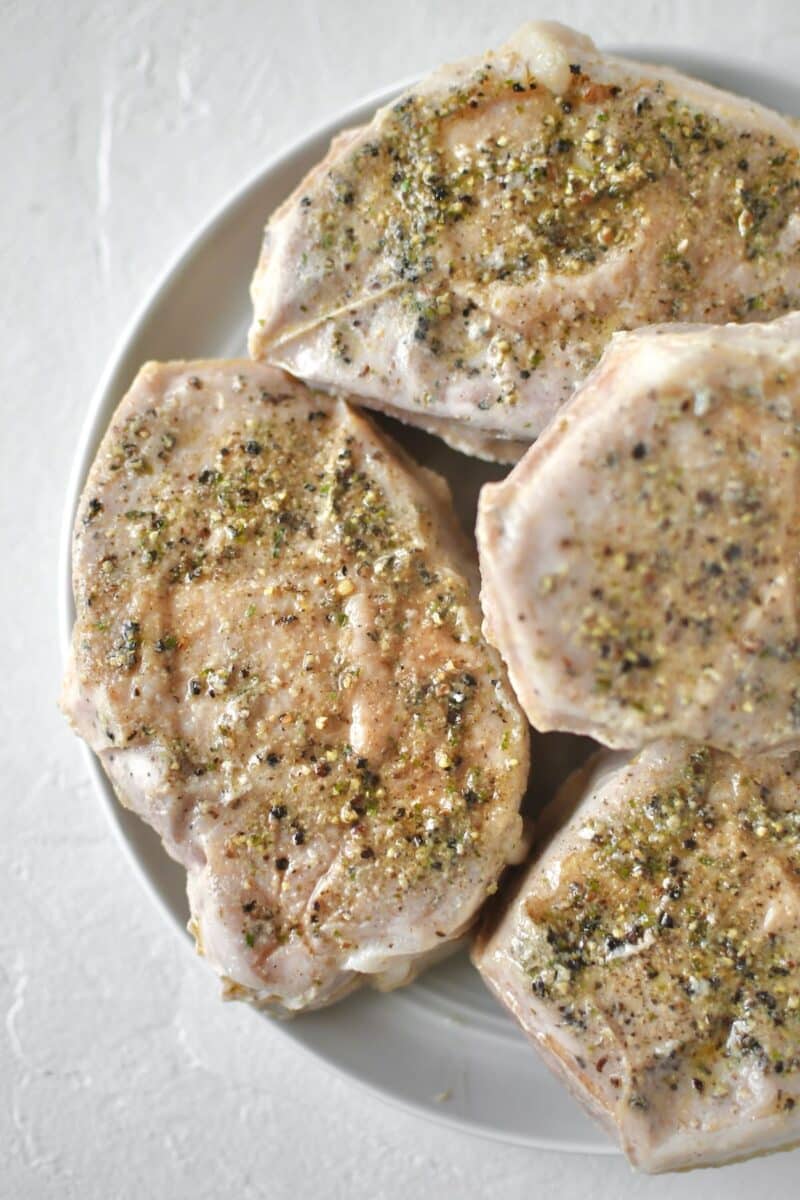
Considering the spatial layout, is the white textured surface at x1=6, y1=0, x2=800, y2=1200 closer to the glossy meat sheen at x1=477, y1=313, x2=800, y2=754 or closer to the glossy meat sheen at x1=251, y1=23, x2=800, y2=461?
the glossy meat sheen at x1=251, y1=23, x2=800, y2=461

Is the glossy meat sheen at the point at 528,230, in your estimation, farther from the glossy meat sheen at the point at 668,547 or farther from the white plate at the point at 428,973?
the glossy meat sheen at the point at 668,547

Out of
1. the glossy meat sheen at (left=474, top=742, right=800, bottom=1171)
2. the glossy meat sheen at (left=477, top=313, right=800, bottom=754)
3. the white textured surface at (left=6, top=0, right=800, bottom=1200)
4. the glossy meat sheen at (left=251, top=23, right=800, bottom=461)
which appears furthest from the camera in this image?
the white textured surface at (left=6, top=0, right=800, bottom=1200)

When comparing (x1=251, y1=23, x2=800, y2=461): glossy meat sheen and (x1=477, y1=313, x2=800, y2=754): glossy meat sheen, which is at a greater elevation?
(x1=251, y1=23, x2=800, y2=461): glossy meat sheen

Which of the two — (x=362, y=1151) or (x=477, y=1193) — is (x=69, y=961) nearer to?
(x=362, y=1151)

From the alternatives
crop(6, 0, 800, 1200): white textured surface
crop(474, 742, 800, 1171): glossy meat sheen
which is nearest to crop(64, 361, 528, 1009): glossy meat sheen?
crop(474, 742, 800, 1171): glossy meat sheen

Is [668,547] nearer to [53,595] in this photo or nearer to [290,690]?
[290,690]

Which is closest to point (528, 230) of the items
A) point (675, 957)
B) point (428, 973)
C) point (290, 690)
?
point (290, 690)

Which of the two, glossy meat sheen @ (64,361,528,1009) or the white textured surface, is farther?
the white textured surface

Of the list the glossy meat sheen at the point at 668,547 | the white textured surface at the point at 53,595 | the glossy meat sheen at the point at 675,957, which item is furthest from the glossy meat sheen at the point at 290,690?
the white textured surface at the point at 53,595
